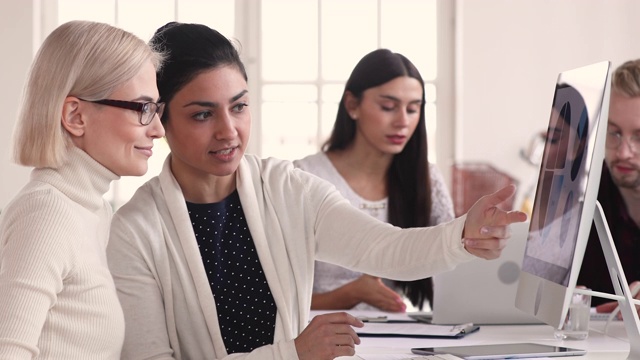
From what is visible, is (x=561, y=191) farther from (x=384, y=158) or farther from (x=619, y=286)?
(x=384, y=158)

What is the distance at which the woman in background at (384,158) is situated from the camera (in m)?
3.25

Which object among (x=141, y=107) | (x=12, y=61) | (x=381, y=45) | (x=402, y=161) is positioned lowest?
(x=402, y=161)

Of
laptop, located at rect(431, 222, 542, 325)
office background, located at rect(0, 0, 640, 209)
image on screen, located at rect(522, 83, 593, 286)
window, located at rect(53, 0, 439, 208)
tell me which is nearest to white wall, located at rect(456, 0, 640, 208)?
office background, located at rect(0, 0, 640, 209)

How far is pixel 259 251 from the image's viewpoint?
196cm

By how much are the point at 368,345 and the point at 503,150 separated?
4.25 metres

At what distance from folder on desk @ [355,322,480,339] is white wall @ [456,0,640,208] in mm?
3787

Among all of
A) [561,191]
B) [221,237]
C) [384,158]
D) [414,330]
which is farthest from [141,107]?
[384,158]

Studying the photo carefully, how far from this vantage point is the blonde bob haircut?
1527 mm

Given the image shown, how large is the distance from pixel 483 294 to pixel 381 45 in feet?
13.0

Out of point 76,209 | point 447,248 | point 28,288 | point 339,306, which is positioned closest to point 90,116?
point 76,209

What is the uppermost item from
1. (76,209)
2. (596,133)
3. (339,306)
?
(596,133)

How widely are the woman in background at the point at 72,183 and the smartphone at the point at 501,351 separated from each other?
64 cm

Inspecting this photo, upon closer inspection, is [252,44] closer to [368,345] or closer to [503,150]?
[503,150]

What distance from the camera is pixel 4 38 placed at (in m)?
5.85
